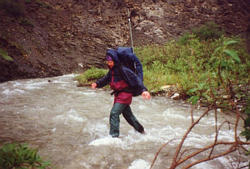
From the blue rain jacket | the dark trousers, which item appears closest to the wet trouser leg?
Result: the dark trousers

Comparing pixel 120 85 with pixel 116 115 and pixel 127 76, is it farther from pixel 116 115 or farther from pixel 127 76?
pixel 116 115

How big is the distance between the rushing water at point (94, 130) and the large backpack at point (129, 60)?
1.28 metres

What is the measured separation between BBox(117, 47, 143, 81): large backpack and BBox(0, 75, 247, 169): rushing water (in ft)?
4.20

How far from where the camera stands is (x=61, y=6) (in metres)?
16.9

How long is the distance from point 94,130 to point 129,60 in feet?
5.65

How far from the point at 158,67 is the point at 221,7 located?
454 inches

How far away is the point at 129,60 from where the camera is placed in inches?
134

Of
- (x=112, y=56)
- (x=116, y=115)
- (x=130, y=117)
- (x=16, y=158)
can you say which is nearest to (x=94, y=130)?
(x=130, y=117)

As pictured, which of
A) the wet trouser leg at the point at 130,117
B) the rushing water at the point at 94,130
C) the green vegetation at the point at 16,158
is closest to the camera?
the green vegetation at the point at 16,158

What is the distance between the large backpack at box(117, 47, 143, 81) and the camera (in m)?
3.34

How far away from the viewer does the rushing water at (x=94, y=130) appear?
2.84m

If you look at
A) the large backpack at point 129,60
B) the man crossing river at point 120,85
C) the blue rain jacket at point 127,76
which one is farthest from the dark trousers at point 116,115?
the large backpack at point 129,60

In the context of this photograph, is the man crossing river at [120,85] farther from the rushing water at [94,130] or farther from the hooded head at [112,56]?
the rushing water at [94,130]

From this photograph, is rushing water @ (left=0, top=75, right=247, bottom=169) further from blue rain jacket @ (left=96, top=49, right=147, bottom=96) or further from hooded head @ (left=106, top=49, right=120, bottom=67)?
hooded head @ (left=106, top=49, right=120, bottom=67)
